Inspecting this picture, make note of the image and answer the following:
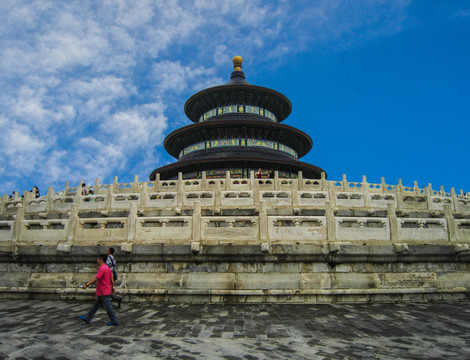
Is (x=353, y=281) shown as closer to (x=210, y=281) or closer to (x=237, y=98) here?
(x=210, y=281)

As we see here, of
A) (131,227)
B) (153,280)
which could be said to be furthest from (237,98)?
(153,280)

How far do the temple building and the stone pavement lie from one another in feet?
74.3

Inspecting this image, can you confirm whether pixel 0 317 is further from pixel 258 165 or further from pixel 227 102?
pixel 227 102

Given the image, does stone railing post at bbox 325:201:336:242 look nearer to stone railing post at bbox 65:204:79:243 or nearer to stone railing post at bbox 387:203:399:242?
stone railing post at bbox 387:203:399:242

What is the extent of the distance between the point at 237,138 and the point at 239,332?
2930 centimetres

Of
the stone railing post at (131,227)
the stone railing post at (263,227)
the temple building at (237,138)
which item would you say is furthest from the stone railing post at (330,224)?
the temple building at (237,138)

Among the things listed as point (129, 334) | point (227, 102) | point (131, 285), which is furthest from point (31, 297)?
point (227, 102)

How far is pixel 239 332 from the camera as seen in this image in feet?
23.5

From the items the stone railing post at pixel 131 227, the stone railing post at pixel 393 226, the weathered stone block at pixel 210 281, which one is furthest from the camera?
the stone railing post at pixel 393 226

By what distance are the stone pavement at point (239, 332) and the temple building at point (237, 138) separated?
2265cm

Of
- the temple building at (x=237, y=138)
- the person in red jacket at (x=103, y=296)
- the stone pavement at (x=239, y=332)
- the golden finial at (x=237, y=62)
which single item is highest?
the golden finial at (x=237, y=62)

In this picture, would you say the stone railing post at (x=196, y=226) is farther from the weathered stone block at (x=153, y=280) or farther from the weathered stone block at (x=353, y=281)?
the weathered stone block at (x=353, y=281)

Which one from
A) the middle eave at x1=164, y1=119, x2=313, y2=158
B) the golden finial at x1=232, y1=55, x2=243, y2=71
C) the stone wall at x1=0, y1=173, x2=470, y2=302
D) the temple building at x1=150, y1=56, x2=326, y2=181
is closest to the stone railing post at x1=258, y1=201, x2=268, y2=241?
the stone wall at x1=0, y1=173, x2=470, y2=302

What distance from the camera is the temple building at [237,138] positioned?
3234 centimetres
